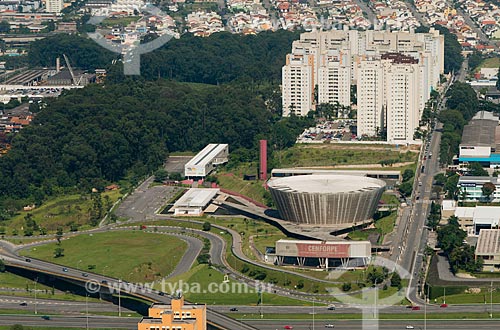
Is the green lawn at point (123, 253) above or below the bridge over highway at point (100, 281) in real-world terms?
below

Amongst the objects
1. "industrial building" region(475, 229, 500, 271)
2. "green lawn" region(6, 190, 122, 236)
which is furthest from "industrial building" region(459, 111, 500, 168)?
"green lawn" region(6, 190, 122, 236)

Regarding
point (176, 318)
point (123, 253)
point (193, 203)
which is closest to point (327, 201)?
point (193, 203)

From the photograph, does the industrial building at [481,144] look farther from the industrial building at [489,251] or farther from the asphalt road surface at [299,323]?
the asphalt road surface at [299,323]

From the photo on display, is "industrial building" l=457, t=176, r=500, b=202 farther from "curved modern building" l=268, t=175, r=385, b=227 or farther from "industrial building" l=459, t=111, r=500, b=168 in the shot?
"curved modern building" l=268, t=175, r=385, b=227

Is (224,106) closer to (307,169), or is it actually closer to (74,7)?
(307,169)

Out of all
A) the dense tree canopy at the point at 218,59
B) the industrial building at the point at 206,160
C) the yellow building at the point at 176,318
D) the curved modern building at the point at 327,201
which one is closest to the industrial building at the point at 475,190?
the curved modern building at the point at 327,201

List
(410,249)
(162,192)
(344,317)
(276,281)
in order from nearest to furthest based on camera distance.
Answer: (344,317) → (276,281) → (410,249) → (162,192)

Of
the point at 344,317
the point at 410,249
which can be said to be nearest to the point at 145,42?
the point at 410,249
